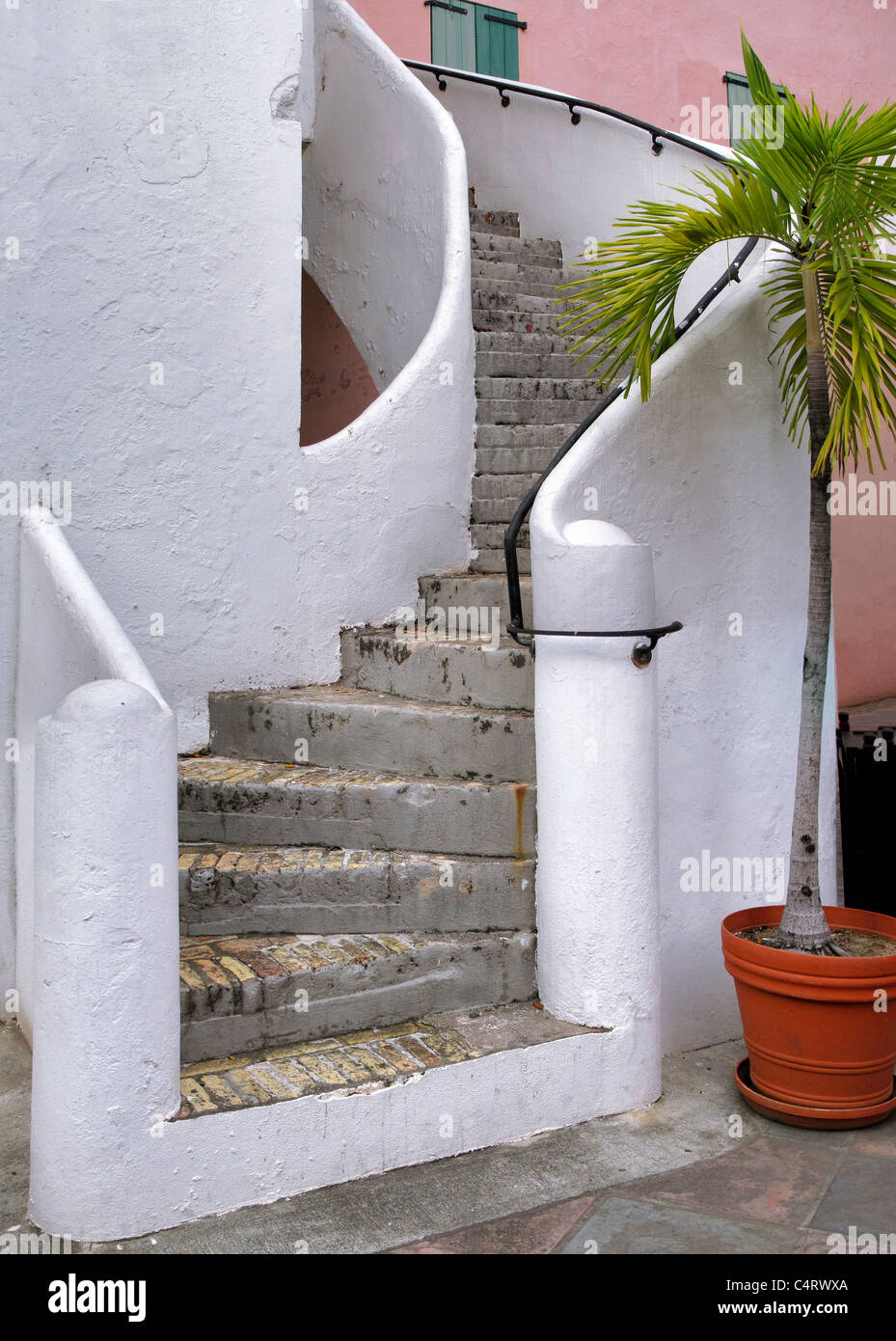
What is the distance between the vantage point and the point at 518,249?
25.0 ft

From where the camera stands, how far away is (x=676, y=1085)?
4.23m

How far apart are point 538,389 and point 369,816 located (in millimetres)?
2988

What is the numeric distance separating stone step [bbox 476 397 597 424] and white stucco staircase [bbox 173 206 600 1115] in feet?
3.81

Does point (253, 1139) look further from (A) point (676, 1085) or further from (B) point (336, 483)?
(B) point (336, 483)

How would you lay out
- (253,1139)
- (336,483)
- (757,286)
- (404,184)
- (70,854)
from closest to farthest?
(70,854) → (253,1139) → (757,286) → (336,483) → (404,184)

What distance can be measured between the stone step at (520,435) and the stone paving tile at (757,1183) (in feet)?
11.2

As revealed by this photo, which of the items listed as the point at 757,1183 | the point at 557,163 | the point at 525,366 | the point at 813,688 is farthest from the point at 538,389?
the point at 757,1183

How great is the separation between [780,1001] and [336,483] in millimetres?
2776

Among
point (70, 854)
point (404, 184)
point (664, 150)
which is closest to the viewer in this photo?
point (70, 854)

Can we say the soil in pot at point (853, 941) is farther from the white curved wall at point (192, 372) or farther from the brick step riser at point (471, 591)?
the white curved wall at point (192, 372)

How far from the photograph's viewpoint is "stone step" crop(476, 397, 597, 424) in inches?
239

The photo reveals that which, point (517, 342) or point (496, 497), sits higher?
point (517, 342)

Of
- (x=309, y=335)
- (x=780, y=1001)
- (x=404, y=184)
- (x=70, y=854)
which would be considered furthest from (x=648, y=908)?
(x=309, y=335)

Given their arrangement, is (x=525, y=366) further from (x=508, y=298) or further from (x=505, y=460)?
(x=505, y=460)
